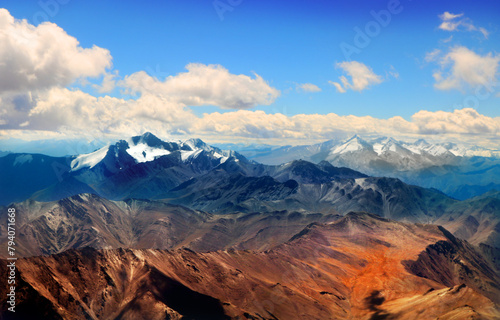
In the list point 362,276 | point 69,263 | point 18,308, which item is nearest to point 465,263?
point 362,276

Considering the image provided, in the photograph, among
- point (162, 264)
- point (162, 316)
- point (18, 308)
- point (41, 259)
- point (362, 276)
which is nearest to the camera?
point (18, 308)

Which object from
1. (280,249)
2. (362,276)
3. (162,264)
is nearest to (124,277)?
(162,264)

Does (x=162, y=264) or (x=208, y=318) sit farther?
(x=162, y=264)

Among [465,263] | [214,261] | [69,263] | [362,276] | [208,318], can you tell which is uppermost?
[69,263]

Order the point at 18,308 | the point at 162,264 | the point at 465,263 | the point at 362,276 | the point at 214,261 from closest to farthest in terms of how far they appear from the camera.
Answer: the point at 18,308
the point at 162,264
the point at 214,261
the point at 362,276
the point at 465,263

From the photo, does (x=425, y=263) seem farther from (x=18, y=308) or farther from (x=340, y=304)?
(x=18, y=308)

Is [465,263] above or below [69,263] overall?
below
